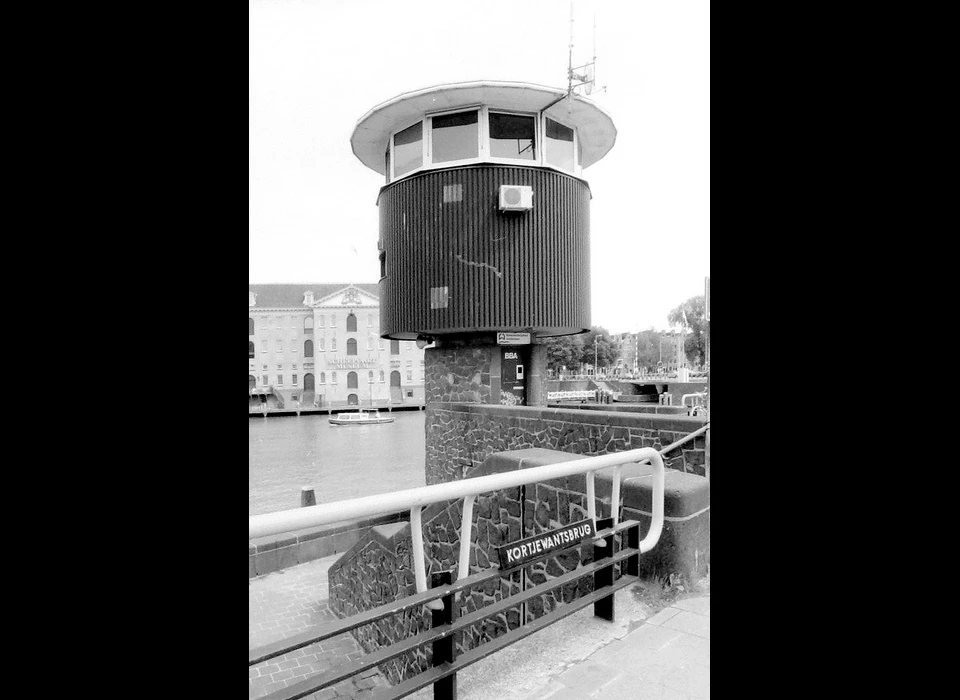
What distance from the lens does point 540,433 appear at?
9367 millimetres

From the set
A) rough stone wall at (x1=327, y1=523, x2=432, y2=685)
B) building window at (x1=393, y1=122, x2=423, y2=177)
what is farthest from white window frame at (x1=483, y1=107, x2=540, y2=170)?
rough stone wall at (x1=327, y1=523, x2=432, y2=685)

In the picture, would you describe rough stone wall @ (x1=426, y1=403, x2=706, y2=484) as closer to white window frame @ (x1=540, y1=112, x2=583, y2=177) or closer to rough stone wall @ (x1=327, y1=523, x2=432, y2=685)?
rough stone wall @ (x1=327, y1=523, x2=432, y2=685)

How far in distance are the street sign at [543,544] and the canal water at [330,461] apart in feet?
41.5

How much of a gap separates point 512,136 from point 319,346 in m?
37.3

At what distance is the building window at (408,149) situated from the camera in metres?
12.3

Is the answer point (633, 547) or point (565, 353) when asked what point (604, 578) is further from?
point (565, 353)

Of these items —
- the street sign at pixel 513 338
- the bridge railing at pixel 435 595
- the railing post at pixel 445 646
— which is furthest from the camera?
the street sign at pixel 513 338

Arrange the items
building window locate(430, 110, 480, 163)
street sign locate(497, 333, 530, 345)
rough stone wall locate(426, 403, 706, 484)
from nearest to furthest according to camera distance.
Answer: rough stone wall locate(426, 403, 706, 484) → building window locate(430, 110, 480, 163) → street sign locate(497, 333, 530, 345)

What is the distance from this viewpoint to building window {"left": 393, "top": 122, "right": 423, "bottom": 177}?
12.3 m

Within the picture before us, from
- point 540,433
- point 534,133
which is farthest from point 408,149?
point 540,433

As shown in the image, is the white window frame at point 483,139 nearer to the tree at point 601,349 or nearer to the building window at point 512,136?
the building window at point 512,136

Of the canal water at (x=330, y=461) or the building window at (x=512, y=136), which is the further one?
the canal water at (x=330, y=461)

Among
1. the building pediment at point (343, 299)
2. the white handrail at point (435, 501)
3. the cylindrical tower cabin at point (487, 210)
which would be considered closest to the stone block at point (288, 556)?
the cylindrical tower cabin at point (487, 210)

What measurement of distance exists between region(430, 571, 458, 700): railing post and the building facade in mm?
43323
